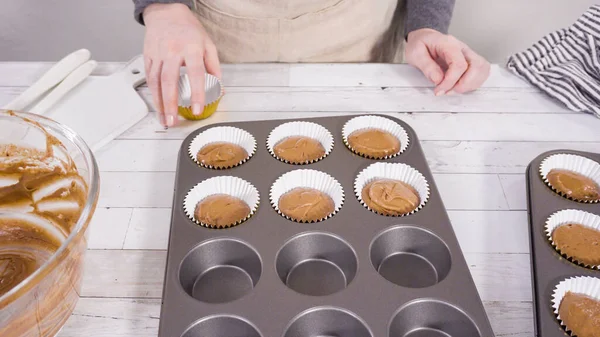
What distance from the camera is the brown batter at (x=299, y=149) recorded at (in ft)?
4.01

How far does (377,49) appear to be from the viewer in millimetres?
1808

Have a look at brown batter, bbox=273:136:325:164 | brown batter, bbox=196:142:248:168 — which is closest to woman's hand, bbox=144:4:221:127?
brown batter, bbox=196:142:248:168

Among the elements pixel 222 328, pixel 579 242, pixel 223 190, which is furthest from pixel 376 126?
pixel 222 328

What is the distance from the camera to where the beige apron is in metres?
1.62

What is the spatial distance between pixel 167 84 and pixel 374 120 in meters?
0.54

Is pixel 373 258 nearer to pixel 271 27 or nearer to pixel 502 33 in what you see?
pixel 271 27

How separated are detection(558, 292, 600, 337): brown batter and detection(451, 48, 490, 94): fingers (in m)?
0.70

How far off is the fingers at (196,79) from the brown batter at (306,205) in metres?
0.35

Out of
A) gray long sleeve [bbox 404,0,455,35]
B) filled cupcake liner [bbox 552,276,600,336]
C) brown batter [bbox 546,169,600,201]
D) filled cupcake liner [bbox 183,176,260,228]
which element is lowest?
filled cupcake liner [bbox 183,176,260,228]

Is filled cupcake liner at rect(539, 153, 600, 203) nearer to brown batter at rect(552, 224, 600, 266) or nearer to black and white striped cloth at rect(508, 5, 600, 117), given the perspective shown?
brown batter at rect(552, 224, 600, 266)

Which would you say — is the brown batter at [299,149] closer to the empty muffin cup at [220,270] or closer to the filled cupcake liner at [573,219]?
the empty muffin cup at [220,270]

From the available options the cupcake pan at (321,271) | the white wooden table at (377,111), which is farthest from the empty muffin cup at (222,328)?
the white wooden table at (377,111)

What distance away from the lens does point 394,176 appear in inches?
47.4

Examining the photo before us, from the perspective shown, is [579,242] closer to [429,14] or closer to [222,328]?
[222,328]
